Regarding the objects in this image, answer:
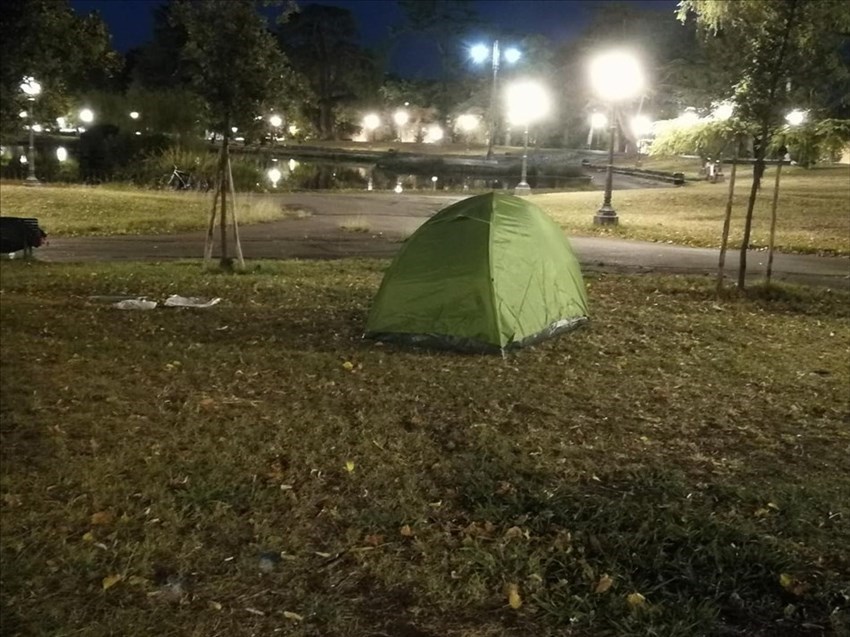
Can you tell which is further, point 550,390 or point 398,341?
point 398,341

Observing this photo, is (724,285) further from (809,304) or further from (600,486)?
(600,486)

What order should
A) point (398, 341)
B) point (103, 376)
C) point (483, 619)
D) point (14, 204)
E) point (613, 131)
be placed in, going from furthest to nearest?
point (14, 204) → point (613, 131) → point (398, 341) → point (103, 376) → point (483, 619)

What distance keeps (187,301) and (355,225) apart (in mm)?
10023

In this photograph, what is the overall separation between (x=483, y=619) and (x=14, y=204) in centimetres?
2182

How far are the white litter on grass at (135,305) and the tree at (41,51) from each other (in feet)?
7.55

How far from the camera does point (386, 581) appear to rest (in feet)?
14.0

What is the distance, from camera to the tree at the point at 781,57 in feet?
36.0

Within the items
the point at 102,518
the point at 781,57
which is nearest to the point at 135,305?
the point at 102,518

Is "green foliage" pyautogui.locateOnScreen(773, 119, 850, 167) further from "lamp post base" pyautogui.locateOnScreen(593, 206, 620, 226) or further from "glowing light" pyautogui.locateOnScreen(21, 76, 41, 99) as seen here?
"lamp post base" pyautogui.locateOnScreen(593, 206, 620, 226)

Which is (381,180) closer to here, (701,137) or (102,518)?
(701,137)

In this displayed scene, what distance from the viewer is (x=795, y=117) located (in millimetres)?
11773

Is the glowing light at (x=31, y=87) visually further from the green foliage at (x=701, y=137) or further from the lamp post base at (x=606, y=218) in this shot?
the lamp post base at (x=606, y=218)

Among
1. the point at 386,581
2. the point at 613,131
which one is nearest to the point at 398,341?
the point at 386,581

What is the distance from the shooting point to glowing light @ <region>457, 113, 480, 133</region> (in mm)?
77331
